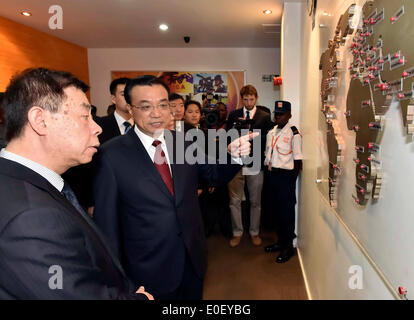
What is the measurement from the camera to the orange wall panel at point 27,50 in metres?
3.63

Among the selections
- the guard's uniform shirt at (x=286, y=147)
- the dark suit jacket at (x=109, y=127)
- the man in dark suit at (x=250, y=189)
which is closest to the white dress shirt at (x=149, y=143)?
the dark suit jacket at (x=109, y=127)

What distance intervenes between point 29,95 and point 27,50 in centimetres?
406

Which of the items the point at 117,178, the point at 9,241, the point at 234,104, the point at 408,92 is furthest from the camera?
the point at 234,104

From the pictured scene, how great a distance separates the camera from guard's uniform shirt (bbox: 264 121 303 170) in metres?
2.72

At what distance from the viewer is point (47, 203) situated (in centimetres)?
64

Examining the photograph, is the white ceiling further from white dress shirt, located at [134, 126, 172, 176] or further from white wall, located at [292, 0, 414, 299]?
white dress shirt, located at [134, 126, 172, 176]

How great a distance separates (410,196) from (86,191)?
1656 millimetres

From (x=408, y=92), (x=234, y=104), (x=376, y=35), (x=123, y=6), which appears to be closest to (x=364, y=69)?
(x=376, y=35)

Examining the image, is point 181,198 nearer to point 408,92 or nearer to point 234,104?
point 408,92

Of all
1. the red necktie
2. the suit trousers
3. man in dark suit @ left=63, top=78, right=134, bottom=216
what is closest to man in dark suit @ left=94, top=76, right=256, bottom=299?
the red necktie

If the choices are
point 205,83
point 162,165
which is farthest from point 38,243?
point 205,83

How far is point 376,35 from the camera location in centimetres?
92

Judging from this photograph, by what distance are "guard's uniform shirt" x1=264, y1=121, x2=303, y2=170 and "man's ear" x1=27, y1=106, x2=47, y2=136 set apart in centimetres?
233

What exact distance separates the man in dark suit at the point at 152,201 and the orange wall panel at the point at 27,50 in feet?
7.76
